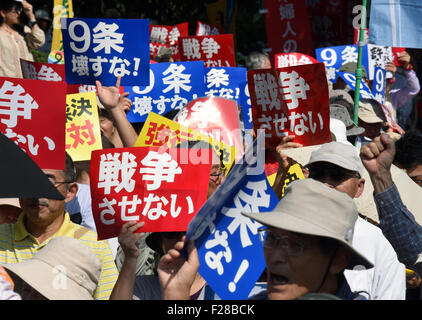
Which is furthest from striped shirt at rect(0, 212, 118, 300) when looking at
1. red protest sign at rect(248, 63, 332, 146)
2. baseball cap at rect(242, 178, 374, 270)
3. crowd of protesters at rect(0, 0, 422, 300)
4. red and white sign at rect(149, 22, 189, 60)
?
red and white sign at rect(149, 22, 189, 60)

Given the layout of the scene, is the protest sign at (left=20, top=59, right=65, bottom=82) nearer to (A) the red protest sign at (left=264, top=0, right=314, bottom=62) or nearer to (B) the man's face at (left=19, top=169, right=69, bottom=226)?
(B) the man's face at (left=19, top=169, right=69, bottom=226)

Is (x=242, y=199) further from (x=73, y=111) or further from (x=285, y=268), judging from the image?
(x=73, y=111)

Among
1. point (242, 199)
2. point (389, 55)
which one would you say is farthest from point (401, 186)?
point (389, 55)

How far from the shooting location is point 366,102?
679 cm

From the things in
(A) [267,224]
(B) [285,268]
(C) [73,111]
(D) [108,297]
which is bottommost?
(D) [108,297]

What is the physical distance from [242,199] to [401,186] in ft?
5.98

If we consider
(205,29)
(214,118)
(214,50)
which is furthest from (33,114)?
(205,29)

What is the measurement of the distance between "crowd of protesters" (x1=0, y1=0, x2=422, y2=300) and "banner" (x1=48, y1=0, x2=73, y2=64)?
2415 mm

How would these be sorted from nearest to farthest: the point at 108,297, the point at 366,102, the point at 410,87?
1. the point at 108,297
2. the point at 366,102
3. the point at 410,87

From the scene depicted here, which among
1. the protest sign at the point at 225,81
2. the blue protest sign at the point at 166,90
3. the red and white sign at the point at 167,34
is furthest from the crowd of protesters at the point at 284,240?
the red and white sign at the point at 167,34

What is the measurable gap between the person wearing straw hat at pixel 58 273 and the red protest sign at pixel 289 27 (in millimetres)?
7411

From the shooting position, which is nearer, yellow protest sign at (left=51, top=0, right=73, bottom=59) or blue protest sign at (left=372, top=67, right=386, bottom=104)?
blue protest sign at (left=372, top=67, right=386, bottom=104)

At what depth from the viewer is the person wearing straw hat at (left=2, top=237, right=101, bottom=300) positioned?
117 inches

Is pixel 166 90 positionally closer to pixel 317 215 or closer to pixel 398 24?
pixel 398 24
